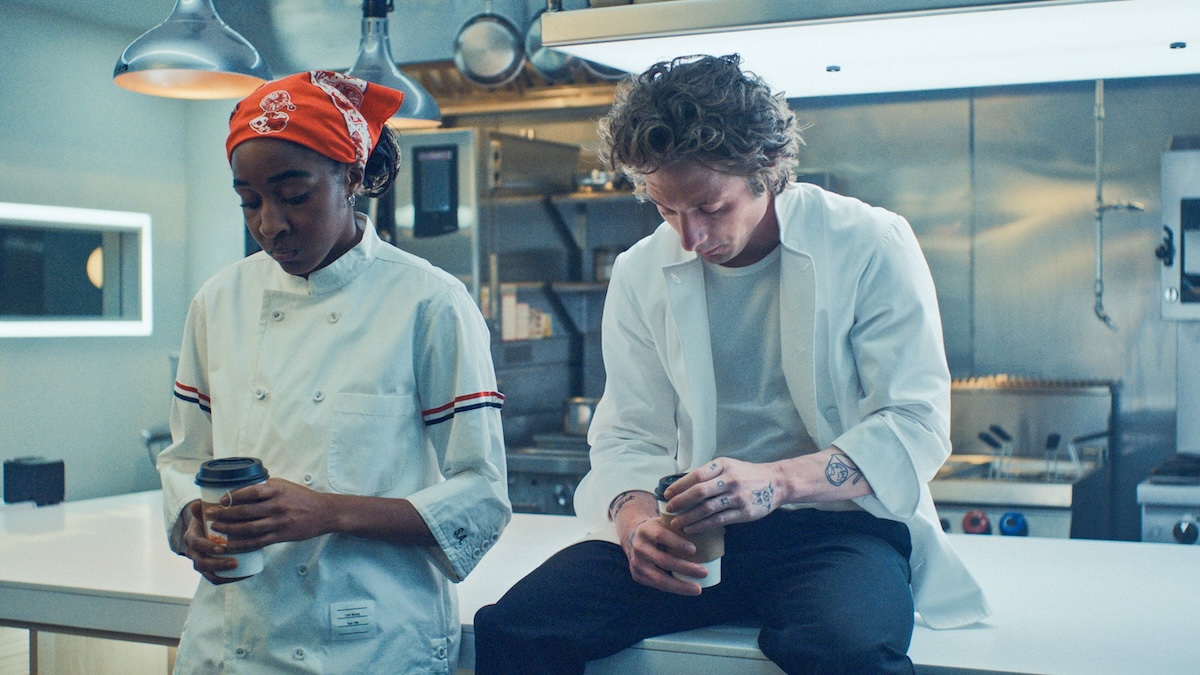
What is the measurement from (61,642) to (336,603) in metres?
0.84

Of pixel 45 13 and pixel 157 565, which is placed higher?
pixel 45 13

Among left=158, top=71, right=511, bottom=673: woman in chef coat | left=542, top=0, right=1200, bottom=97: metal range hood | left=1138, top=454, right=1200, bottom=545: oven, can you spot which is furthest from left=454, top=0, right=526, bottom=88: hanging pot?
left=1138, top=454, right=1200, bottom=545: oven

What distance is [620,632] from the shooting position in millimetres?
1529

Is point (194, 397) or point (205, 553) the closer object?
point (205, 553)

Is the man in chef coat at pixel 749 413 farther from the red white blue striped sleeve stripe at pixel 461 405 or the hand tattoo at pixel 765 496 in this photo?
the red white blue striped sleeve stripe at pixel 461 405

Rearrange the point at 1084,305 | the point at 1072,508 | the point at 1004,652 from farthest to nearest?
the point at 1084,305 < the point at 1072,508 < the point at 1004,652

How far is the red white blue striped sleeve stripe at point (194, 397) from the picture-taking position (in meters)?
1.69

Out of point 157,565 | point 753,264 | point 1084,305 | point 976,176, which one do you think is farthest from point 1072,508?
point 157,565

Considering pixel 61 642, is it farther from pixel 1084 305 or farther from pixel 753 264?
pixel 1084 305

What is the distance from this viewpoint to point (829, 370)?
1.68 meters

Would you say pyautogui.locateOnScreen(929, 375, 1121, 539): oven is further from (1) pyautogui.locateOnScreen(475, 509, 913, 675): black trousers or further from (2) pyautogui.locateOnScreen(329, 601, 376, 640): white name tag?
(2) pyautogui.locateOnScreen(329, 601, 376, 640): white name tag

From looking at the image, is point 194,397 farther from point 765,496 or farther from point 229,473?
point 765,496

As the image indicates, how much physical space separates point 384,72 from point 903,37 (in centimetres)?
134

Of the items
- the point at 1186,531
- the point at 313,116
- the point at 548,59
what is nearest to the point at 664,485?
the point at 313,116
